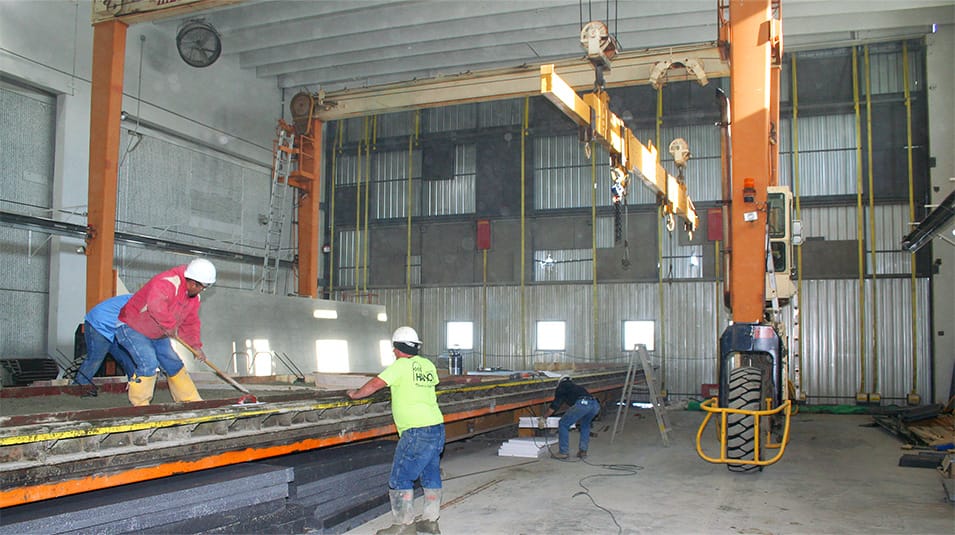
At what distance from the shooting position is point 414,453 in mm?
5391

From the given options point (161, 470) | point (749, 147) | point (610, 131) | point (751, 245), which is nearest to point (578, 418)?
point (751, 245)

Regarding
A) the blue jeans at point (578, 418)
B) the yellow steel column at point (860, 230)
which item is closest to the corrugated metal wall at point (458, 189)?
the yellow steel column at point (860, 230)

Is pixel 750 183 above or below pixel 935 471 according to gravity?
above

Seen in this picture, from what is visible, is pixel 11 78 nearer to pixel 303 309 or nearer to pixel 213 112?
pixel 213 112

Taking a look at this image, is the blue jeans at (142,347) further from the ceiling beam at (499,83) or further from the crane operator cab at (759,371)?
the ceiling beam at (499,83)

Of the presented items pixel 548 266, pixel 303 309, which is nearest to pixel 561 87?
pixel 303 309

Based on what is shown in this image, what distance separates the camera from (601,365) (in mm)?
17766

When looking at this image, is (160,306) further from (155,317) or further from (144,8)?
(144,8)

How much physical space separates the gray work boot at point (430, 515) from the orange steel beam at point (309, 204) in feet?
33.9

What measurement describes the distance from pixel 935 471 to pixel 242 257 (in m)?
15.5

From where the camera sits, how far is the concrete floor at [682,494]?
5969mm

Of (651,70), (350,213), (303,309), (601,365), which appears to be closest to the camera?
(651,70)

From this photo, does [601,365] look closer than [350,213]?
Yes

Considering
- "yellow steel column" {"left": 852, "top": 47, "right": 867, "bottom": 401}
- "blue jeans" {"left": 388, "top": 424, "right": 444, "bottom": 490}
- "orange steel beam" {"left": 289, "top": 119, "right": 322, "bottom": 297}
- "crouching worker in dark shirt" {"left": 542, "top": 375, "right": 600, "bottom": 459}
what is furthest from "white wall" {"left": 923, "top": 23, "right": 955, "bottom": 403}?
"blue jeans" {"left": 388, "top": 424, "right": 444, "bottom": 490}
